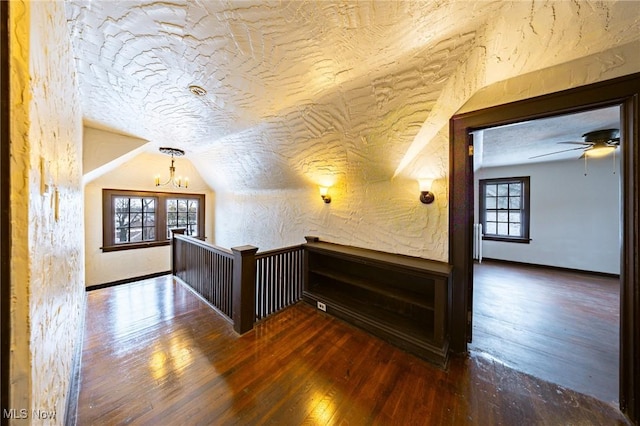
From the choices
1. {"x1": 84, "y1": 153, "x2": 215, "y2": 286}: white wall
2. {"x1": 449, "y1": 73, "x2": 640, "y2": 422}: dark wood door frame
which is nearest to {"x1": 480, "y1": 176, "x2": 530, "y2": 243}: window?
{"x1": 449, "y1": 73, "x2": 640, "y2": 422}: dark wood door frame

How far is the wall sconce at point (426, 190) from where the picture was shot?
2.21m

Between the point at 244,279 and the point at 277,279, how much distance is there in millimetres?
576

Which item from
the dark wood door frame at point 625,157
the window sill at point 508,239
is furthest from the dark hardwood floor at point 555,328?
the window sill at point 508,239

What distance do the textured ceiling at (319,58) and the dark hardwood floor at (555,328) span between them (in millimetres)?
2120

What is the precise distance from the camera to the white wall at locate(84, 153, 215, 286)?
3779mm

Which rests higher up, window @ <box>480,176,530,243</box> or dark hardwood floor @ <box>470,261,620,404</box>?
window @ <box>480,176,530,243</box>

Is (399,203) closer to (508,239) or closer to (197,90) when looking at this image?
(197,90)

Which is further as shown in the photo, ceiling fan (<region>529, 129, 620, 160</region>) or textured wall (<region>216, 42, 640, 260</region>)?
ceiling fan (<region>529, 129, 620, 160</region>)

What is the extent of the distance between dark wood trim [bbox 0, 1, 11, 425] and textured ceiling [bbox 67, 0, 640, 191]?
1.02m

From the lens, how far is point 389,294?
2279 millimetres

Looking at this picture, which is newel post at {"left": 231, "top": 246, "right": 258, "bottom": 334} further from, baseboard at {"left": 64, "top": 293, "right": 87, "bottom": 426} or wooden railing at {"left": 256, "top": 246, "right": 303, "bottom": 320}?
baseboard at {"left": 64, "top": 293, "right": 87, "bottom": 426}

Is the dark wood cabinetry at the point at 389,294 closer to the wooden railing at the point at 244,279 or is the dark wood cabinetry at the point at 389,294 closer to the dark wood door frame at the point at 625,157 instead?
the wooden railing at the point at 244,279

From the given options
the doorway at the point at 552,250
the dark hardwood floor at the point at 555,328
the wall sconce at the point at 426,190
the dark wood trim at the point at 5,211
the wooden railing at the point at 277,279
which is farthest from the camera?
the wooden railing at the point at 277,279

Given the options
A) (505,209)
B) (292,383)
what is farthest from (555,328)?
(505,209)
